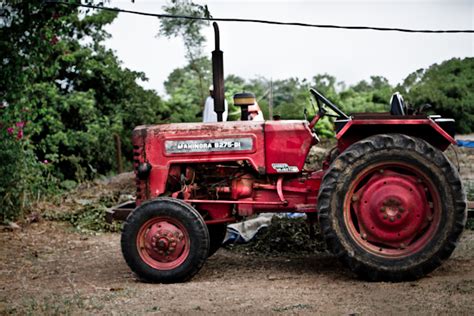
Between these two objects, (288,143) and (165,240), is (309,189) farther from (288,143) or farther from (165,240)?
(165,240)

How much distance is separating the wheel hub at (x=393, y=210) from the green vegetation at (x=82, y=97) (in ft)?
16.8

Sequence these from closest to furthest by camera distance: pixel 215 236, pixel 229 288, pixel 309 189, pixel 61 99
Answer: pixel 229 288 → pixel 309 189 → pixel 215 236 → pixel 61 99

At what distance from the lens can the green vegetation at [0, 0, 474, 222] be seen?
1070cm

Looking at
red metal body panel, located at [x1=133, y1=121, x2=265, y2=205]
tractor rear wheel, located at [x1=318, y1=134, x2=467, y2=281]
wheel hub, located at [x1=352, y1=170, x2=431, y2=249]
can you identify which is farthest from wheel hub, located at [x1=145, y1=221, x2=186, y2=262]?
wheel hub, located at [x1=352, y1=170, x2=431, y2=249]

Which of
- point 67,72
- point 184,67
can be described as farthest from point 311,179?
point 184,67

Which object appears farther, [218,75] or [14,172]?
[14,172]

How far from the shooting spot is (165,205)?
292 inches

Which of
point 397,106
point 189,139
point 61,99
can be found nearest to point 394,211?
point 397,106

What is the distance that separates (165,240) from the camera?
742 cm

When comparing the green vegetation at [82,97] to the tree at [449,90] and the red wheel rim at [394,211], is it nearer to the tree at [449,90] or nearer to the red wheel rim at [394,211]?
the tree at [449,90]

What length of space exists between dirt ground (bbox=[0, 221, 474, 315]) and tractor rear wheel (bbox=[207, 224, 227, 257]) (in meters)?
0.16

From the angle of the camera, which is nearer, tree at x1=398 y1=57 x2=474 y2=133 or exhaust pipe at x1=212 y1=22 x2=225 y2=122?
exhaust pipe at x1=212 y1=22 x2=225 y2=122

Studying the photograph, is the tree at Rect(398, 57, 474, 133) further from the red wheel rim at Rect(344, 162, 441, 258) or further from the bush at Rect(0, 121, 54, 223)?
the red wheel rim at Rect(344, 162, 441, 258)

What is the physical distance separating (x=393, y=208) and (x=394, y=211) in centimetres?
3
